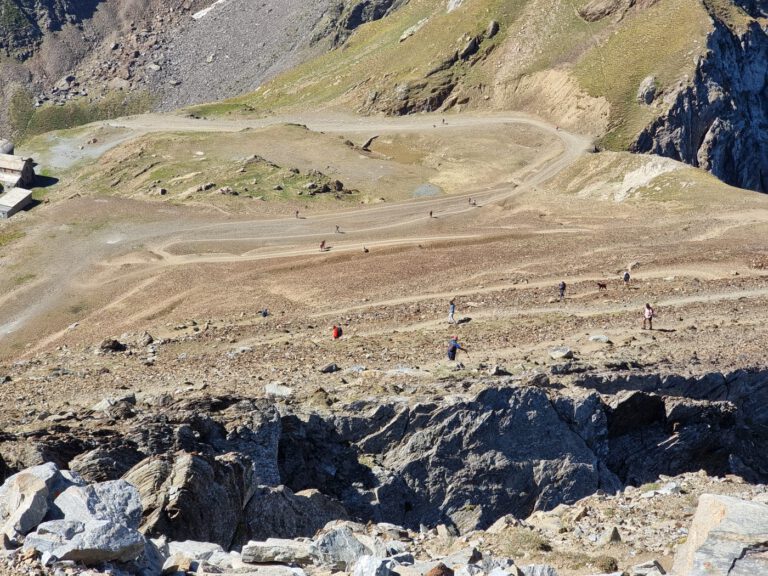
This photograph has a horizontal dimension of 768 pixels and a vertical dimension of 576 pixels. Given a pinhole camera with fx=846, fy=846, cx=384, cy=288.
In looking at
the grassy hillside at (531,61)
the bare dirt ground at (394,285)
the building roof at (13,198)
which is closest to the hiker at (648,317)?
the bare dirt ground at (394,285)

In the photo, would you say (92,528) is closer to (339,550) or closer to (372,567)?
(372,567)

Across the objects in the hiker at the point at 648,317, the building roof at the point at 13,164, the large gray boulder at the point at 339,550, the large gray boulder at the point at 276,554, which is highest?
the building roof at the point at 13,164

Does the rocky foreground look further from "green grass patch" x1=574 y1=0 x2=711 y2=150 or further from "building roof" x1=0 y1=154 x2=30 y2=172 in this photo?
"building roof" x1=0 y1=154 x2=30 y2=172

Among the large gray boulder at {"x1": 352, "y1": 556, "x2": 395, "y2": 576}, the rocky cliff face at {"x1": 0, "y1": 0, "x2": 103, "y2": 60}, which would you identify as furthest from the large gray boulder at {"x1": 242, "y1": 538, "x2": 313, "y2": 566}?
the rocky cliff face at {"x1": 0, "y1": 0, "x2": 103, "y2": 60}

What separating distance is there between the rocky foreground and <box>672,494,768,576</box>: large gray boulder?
27mm

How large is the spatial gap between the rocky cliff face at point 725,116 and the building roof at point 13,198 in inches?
2274

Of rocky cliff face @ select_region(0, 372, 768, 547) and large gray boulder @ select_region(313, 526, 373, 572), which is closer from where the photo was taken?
large gray boulder @ select_region(313, 526, 373, 572)

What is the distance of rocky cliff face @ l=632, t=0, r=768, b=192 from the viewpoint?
83500 mm

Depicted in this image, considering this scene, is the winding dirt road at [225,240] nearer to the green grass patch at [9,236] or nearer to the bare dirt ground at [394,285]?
the bare dirt ground at [394,285]

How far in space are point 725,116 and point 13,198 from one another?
69.3 meters

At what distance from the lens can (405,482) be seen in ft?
79.0

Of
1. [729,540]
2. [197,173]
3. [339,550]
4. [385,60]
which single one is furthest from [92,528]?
[385,60]

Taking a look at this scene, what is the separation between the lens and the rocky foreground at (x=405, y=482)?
13984 millimetres

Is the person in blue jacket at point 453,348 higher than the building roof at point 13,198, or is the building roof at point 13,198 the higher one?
the building roof at point 13,198
